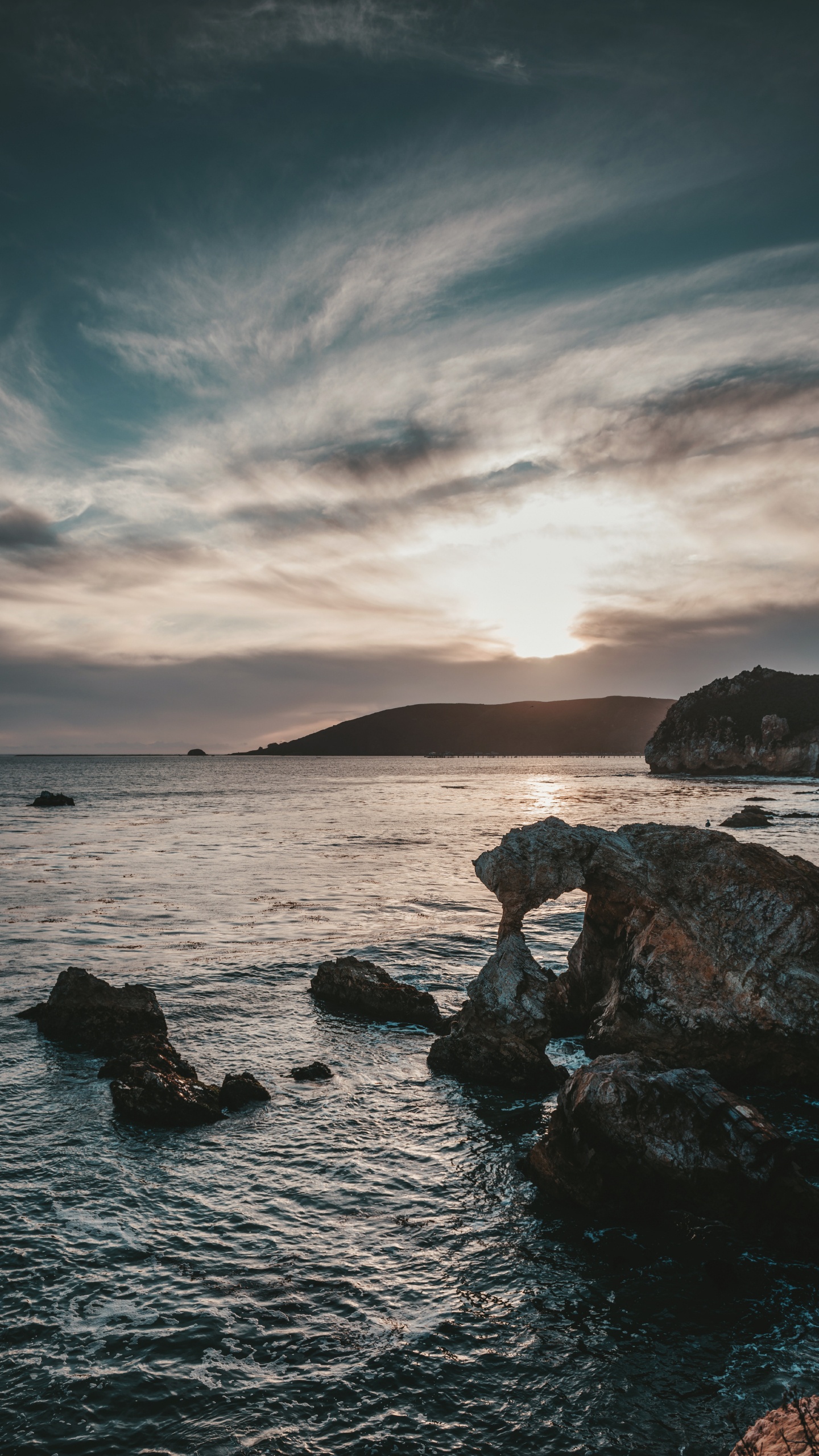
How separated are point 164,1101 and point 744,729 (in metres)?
178

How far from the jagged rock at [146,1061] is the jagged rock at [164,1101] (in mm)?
285

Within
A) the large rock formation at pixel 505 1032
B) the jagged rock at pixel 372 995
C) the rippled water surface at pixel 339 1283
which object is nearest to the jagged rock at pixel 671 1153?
the rippled water surface at pixel 339 1283

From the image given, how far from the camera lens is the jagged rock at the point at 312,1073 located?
46.9ft

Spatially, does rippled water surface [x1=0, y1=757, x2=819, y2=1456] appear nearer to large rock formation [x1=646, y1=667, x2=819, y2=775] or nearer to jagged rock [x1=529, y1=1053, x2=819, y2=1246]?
jagged rock [x1=529, y1=1053, x2=819, y2=1246]

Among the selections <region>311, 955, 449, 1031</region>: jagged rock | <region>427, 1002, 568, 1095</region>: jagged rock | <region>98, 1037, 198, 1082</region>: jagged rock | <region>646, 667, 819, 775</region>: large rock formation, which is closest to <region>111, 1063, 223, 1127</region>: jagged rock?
<region>98, 1037, 198, 1082</region>: jagged rock

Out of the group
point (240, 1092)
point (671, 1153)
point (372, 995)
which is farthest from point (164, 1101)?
point (671, 1153)

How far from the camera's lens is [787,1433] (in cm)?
534

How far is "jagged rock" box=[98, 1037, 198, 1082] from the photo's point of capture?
44.5 ft

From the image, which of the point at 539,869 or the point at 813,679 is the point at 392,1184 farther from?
the point at 813,679

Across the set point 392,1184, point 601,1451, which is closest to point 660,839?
point 392,1184

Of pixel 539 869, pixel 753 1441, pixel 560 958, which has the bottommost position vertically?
pixel 560 958

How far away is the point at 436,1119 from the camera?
41.4 feet

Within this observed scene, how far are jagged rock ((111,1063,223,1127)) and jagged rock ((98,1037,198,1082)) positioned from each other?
29 centimetres

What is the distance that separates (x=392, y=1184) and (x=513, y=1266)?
7.55 feet
